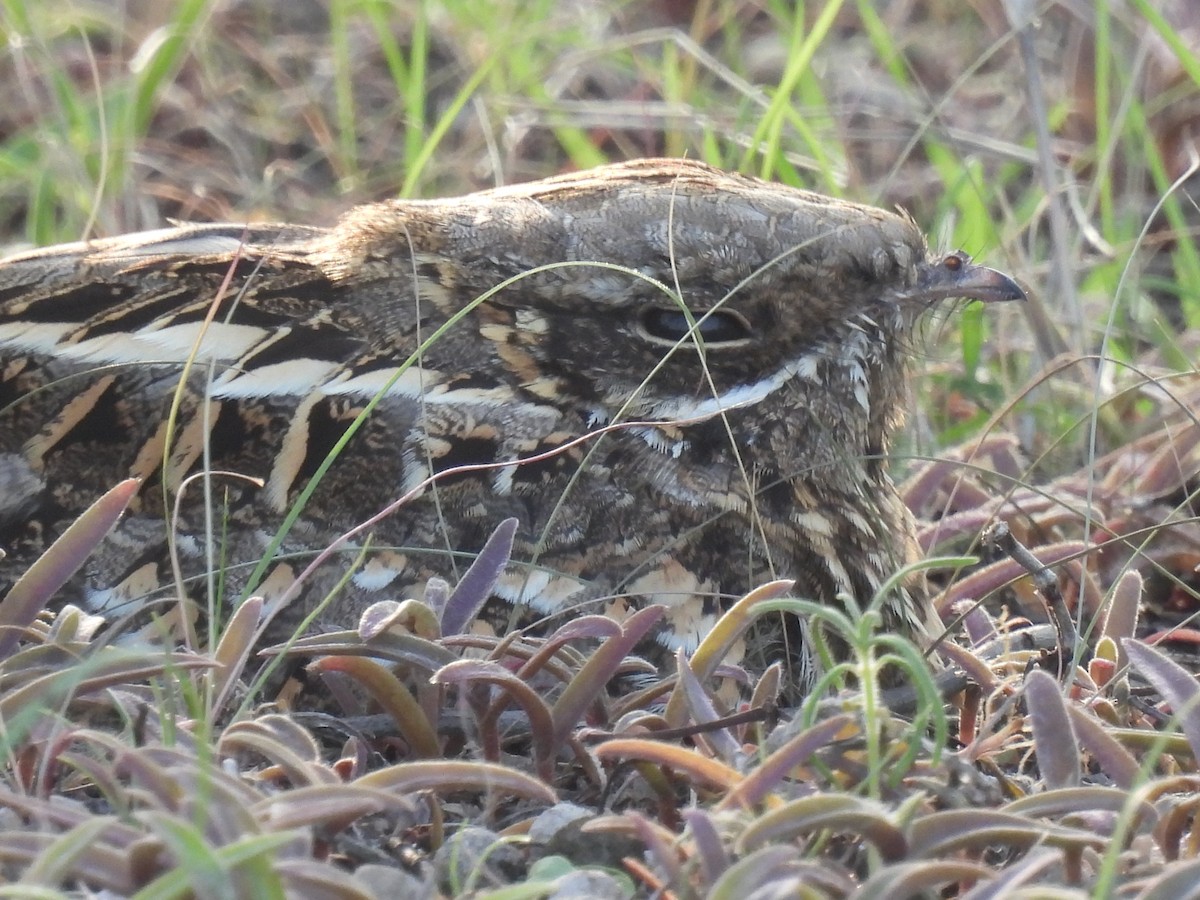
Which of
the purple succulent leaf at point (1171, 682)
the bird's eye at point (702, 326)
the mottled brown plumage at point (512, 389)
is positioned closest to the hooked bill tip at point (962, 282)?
the mottled brown plumage at point (512, 389)

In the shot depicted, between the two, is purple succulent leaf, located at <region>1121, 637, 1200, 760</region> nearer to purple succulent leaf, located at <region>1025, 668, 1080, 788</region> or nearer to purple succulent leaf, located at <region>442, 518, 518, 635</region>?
purple succulent leaf, located at <region>1025, 668, 1080, 788</region>

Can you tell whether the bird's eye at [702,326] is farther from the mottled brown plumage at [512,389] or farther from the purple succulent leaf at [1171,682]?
the purple succulent leaf at [1171,682]

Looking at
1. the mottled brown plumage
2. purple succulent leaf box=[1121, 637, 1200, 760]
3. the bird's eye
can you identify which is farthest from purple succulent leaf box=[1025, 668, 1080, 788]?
the bird's eye

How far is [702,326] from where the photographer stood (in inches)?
86.2

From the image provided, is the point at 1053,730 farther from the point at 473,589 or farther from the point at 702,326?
the point at 702,326

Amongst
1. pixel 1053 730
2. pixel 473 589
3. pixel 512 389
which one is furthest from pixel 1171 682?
pixel 512 389

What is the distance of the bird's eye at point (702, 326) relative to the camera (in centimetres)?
218

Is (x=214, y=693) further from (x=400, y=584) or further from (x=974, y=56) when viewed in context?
(x=974, y=56)

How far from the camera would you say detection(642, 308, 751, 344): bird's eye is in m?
2.18

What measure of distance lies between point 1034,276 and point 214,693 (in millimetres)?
2298

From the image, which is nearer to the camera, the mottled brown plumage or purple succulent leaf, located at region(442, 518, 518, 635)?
purple succulent leaf, located at region(442, 518, 518, 635)

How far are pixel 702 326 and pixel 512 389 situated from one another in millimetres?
261

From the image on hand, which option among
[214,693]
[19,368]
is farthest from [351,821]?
[19,368]

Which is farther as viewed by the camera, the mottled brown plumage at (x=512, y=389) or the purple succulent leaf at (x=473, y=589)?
the mottled brown plumage at (x=512, y=389)
